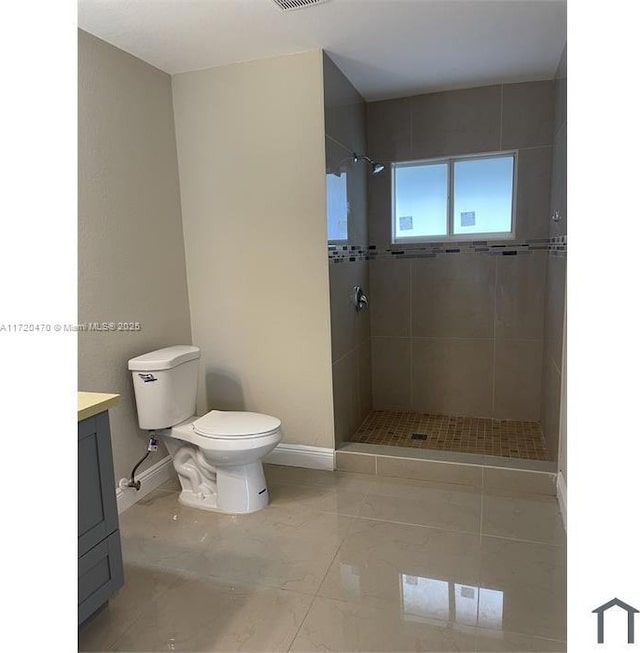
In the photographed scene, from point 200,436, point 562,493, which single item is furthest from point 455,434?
point 200,436

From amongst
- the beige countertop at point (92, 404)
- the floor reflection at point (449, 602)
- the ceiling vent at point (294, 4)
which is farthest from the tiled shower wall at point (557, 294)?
the beige countertop at point (92, 404)

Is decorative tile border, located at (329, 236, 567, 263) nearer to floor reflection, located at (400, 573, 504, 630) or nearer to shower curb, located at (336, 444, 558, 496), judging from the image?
shower curb, located at (336, 444, 558, 496)

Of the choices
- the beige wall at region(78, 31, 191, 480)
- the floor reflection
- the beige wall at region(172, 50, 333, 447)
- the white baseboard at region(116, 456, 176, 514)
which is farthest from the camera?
the beige wall at region(172, 50, 333, 447)

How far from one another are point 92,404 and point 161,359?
33.0 inches

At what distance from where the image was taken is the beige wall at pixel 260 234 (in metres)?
2.58

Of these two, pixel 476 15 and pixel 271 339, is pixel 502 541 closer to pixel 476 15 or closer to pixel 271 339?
pixel 271 339

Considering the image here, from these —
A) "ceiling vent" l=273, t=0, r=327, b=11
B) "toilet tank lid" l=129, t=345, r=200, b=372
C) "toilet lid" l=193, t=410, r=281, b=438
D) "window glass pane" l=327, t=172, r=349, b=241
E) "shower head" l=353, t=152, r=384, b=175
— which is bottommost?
"toilet lid" l=193, t=410, r=281, b=438

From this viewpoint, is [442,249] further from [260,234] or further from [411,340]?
[260,234]

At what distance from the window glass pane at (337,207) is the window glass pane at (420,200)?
2.26ft

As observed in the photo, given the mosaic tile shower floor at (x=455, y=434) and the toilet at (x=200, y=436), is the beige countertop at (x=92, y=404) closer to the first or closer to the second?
the toilet at (x=200, y=436)

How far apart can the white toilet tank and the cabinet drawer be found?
2.59ft

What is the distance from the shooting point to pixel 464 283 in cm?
341

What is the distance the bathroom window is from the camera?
3.27 meters

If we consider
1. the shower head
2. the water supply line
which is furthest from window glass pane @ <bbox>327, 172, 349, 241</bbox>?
the water supply line
